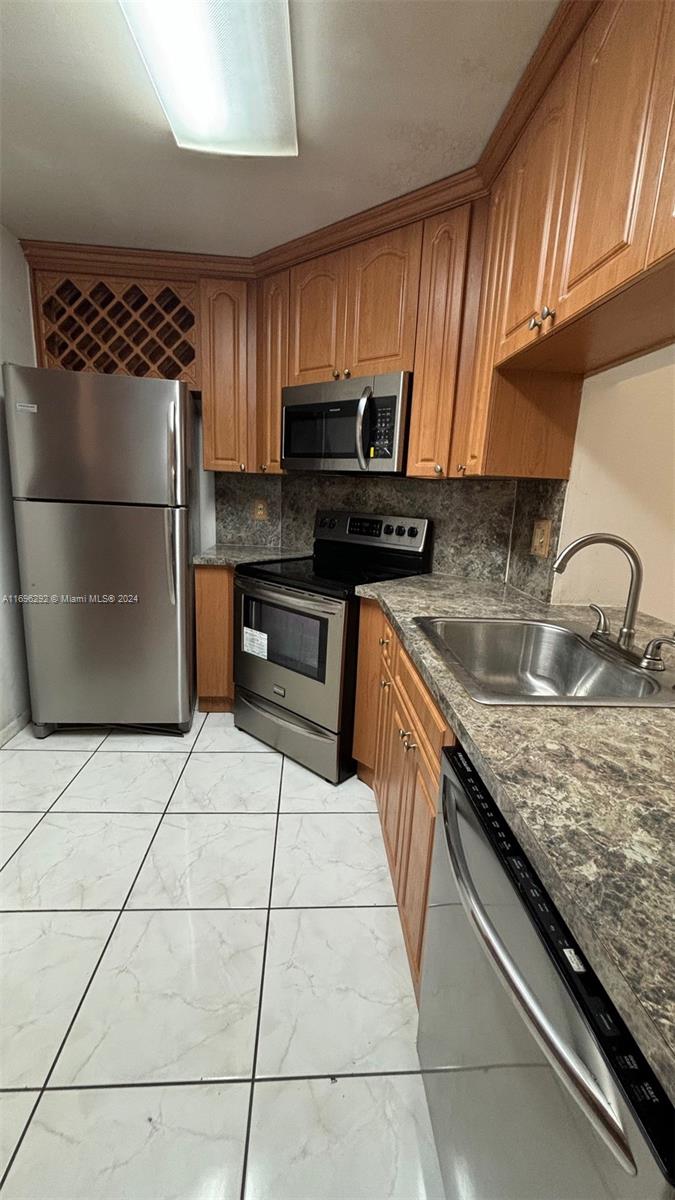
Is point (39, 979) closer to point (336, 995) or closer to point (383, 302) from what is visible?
point (336, 995)

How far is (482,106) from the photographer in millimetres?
1318

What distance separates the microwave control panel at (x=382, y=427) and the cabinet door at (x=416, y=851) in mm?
1241

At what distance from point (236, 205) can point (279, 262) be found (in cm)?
38

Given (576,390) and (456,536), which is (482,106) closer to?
(576,390)

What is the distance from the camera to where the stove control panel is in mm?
2188

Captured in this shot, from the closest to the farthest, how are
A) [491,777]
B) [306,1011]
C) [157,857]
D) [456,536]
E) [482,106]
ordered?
[491,777] < [306,1011] < [482,106] < [157,857] < [456,536]

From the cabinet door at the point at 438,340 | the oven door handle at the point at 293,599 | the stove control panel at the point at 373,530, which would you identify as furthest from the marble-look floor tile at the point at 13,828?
the cabinet door at the point at 438,340

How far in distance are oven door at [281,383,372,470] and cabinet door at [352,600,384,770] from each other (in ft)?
2.12

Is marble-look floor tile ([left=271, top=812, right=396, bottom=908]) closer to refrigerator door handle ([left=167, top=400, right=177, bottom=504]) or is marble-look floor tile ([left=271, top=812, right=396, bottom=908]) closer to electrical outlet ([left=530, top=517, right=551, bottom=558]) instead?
electrical outlet ([left=530, top=517, right=551, bottom=558])

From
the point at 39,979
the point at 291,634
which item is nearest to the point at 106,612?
the point at 291,634

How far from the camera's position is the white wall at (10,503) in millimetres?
2107

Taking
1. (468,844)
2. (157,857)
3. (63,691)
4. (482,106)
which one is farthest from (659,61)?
(63,691)

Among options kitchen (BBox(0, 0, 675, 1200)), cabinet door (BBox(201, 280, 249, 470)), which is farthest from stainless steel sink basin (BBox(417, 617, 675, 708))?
cabinet door (BBox(201, 280, 249, 470))

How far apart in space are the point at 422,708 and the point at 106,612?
166 centimetres
